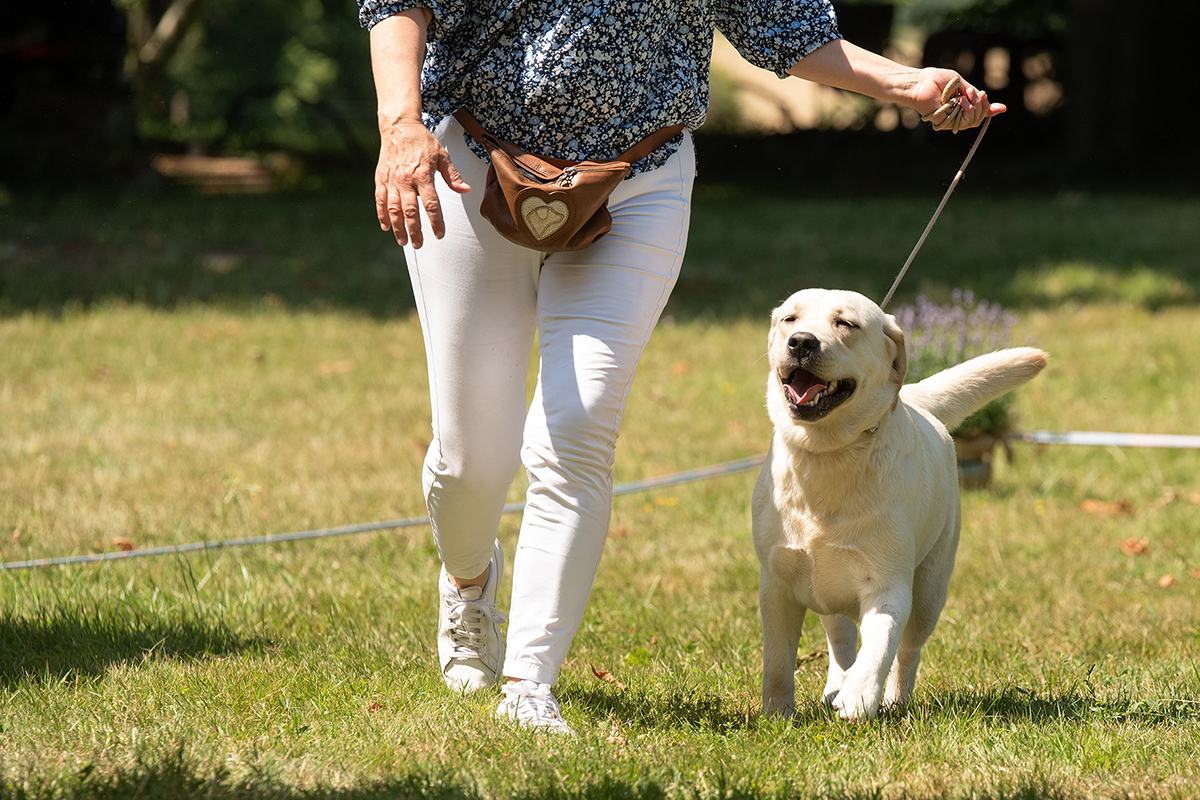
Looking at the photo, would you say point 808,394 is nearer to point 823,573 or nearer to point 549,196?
point 823,573

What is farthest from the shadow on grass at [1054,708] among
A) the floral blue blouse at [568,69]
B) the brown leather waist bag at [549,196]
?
the floral blue blouse at [568,69]

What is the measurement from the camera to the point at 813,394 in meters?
3.13

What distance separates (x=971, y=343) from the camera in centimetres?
624

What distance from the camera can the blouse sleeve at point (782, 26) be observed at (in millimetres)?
3285

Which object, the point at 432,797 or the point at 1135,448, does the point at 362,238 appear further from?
the point at 432,797

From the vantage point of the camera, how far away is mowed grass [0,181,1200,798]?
9.23ft

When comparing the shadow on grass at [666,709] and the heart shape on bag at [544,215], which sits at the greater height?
the heart shape on bag at [544,215]

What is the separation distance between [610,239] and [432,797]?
53.9 inches

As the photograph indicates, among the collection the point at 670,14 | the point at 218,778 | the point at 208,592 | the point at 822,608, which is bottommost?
the point at 208,592

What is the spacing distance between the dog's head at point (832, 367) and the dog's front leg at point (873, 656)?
16.7 inches

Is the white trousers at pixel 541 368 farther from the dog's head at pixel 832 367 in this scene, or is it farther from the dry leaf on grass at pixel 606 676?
the dry leaf on grass at pixel 606 676

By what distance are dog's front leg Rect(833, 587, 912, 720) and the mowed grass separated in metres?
0.08

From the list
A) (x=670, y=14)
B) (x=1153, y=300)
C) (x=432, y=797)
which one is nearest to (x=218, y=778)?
(x=432, y=797)

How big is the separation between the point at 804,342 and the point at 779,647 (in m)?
0.84
